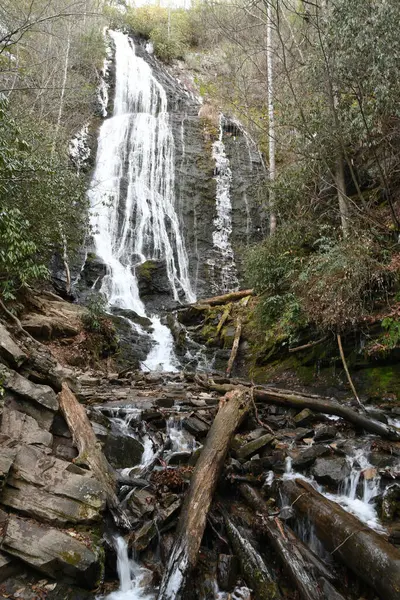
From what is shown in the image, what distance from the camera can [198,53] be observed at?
3597cm

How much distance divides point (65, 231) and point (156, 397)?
8.10 metres

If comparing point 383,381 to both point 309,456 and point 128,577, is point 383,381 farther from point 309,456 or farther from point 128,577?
point 128,577

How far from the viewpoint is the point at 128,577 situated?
357 cm

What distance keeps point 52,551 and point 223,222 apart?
20413 mm

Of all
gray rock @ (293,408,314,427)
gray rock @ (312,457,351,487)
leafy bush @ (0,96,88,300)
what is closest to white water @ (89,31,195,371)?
leafy bush @ (0,96,88,300)

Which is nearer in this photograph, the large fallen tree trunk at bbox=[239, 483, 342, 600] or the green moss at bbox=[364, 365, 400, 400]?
the large fallen tree trunk at bbox=[239, 483, 342, 600]

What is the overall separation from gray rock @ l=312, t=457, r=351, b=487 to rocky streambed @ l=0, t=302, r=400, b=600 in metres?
0.02

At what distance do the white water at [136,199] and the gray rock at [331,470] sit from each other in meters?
8.73

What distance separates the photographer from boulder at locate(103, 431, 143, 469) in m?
5.05

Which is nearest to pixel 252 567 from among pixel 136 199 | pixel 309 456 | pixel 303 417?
pixel 309 456

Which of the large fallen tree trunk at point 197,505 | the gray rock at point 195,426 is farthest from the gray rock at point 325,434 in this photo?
the gray rock at point 195,426

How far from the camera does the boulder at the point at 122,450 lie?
16.6 feet

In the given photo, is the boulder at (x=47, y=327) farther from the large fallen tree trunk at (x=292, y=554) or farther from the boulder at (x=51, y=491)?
the large fallen tree trunk at (x=292, y=554)

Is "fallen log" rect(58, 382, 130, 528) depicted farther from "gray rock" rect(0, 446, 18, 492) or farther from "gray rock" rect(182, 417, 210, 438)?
"gray rock" rect(182, 417, 210, 438)
